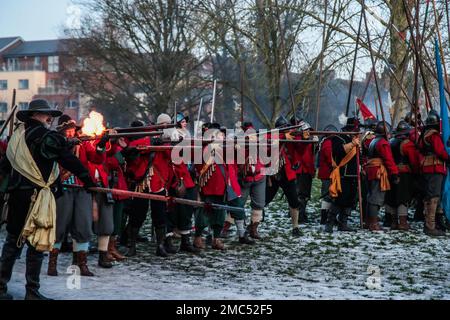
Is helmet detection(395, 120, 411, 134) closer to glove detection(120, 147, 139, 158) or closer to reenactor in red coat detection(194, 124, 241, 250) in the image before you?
reenactor in red coat detection(194, 124, 241, 250)

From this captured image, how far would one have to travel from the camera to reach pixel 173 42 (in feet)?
94.6

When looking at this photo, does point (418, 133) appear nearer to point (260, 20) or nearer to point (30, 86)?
point (260, 20)

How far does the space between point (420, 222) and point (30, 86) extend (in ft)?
205

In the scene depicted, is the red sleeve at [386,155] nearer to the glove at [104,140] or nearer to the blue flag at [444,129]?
the blue flag at [444,129]

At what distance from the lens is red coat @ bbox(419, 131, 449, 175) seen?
10.8m

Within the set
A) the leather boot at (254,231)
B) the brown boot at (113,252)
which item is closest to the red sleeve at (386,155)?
the leather boot at (254,231)

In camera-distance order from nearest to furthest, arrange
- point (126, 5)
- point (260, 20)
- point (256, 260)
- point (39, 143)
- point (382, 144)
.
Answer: point (39, 143)
point (256, 260)
point (382, 144)
point (260, 20)
point (126, 5)

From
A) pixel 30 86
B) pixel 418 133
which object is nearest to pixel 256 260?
pixel 418 133

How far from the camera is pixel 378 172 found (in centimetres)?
1136

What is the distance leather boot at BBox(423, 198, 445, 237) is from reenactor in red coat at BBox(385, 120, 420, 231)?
1.60ft

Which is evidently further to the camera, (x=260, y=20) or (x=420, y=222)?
(x=260, y=20)

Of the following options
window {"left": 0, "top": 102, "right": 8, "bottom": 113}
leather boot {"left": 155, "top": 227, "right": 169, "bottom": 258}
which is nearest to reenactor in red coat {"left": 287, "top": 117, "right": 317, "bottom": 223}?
leather boot {"left": 155, "top": 227, "right": 169, "bottom": 258}

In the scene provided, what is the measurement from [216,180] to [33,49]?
7169cm

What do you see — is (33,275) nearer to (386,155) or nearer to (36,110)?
(36,110)
